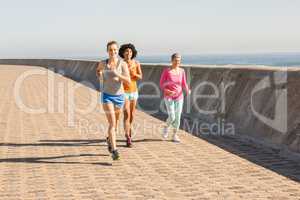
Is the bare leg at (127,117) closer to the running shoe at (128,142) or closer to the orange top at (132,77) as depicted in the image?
the running shoe at (128,142)

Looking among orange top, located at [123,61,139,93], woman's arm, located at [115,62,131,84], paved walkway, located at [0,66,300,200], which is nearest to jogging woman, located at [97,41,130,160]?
woman's arm, located at [115,62,131,84]

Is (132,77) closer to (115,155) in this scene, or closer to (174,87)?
(174,87)

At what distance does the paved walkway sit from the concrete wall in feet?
1.46

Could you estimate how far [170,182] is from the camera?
7.12 m

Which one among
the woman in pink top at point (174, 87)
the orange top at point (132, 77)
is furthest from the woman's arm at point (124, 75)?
the woman in pink top at point (174, 87)

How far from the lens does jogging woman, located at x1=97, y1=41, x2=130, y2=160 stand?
8453 mm

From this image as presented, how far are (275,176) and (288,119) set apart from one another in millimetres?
2123

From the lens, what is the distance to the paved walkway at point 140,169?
21.7 feet

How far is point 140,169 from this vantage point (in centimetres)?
800

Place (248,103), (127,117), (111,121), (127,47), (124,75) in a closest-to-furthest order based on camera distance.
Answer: (111,121), (124,75), (127,47), (127,117), (248,103)

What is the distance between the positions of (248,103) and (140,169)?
3831mm

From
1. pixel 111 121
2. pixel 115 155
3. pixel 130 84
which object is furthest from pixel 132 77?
pixel 115 155

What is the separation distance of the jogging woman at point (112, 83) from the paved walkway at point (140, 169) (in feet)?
1.51

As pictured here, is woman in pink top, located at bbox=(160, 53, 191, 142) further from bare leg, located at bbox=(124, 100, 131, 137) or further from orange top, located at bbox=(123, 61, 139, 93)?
bare leg, located at bbox=(124, 100, 131, 137)
